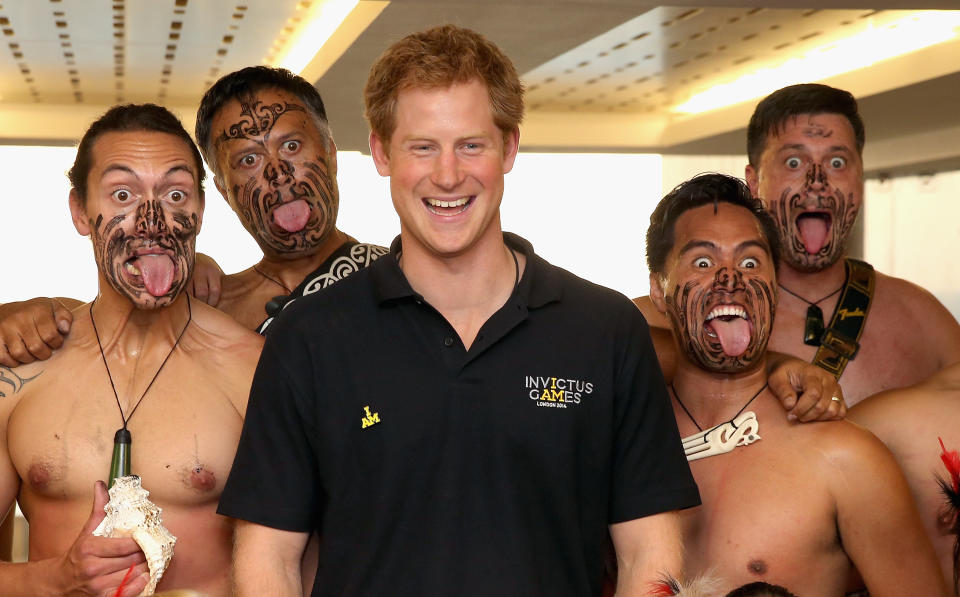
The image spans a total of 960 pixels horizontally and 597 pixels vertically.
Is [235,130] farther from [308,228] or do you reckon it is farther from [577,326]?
[577,326]

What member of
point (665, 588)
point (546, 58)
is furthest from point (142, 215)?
point (546, 58)

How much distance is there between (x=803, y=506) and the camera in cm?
254

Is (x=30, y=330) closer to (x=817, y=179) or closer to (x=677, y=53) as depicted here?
(x=817, y=179)

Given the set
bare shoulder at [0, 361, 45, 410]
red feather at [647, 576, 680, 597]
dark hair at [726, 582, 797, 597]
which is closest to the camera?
dark hair at [726, 582, 797, 597]

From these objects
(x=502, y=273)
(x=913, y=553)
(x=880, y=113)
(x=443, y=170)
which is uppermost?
(x=880, y=113)

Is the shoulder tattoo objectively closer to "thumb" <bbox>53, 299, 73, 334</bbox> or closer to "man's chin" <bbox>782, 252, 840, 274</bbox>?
"thumb" <bbox>53, 299, 73, 334</bbox>

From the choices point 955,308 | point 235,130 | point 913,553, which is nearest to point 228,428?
point 235,130

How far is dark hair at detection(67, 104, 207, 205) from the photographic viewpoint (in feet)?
9.29

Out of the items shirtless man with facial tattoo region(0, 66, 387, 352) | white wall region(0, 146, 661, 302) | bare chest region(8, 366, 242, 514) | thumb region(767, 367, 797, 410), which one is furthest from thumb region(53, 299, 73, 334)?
white wall region(0, 146, 661, 302)

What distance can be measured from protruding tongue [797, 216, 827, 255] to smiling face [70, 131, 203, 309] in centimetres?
167

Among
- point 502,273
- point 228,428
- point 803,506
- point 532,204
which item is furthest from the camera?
point 532,204

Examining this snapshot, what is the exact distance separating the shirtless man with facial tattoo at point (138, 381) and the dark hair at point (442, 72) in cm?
76

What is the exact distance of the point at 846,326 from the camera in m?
3.18

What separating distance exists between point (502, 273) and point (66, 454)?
3.74 ft
